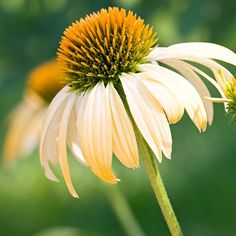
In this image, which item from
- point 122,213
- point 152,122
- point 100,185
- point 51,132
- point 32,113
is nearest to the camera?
point 152,122

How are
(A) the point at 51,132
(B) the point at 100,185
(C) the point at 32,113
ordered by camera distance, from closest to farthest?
(A) the point at 51,132
(C) the point at 32,113
(B) the point at 100,185

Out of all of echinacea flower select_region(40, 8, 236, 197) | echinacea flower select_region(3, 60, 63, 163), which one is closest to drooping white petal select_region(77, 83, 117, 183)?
echinacea flower select_region(40, 8, 236, 197)

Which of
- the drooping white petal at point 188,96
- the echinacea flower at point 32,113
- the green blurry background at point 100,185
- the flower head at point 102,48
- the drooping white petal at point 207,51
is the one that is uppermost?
the flower head at point 102,48

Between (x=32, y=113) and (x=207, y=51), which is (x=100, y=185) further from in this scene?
(x=207, y=51)

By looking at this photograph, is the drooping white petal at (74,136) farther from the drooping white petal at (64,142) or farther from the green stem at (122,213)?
the green stem at (122,213)

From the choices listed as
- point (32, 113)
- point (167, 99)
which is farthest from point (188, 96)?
Answer: point (32, 113)

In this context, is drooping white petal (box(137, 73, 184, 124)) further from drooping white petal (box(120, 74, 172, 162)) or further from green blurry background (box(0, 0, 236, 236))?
green blurry background (box(0, 0, 236, 236))

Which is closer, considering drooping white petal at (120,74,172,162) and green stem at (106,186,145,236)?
drooping white petal at (120,74,172,162)

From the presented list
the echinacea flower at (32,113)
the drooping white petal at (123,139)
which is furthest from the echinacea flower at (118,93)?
the echinacea flower at (32,113)
